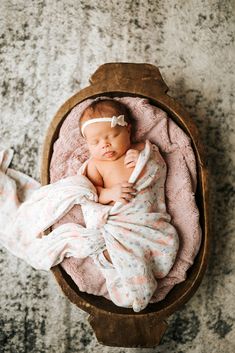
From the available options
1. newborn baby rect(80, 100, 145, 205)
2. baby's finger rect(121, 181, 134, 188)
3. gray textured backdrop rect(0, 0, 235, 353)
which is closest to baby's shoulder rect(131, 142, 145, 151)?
newborn baby rect(80, 100, 145, 205)

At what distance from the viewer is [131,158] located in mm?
1431

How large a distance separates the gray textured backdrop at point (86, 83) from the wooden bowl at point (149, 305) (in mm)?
201

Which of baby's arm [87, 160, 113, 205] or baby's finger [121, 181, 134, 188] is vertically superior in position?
baby's finger [121, 181, 134, 188]

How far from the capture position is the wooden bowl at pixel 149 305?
142 centimetres

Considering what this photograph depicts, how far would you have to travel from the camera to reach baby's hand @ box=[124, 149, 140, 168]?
4.69 feet

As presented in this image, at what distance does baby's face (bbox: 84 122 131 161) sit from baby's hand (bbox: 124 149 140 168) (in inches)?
1.0

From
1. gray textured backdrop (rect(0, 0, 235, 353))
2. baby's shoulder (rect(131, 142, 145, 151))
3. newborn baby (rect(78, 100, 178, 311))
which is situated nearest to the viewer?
newborn baby (rect(78, 100, 178, 311))

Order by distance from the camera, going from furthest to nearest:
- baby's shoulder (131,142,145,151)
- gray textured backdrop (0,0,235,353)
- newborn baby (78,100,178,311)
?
gray textured backdrop (0,0,235,353) → baby's shoulder (131,142,145,151) → newborn baby (78,100,178,311)

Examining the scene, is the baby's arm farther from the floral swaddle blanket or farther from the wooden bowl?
the wooden bowl

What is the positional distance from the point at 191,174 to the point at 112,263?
1.24 feet

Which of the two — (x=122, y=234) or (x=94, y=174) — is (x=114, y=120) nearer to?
(x=94, y=174)

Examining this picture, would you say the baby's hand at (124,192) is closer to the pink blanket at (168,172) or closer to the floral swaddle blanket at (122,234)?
the floral swaddle blanket at (122,234)

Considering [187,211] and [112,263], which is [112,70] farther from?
[112,263]

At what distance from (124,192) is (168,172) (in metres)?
0.21
